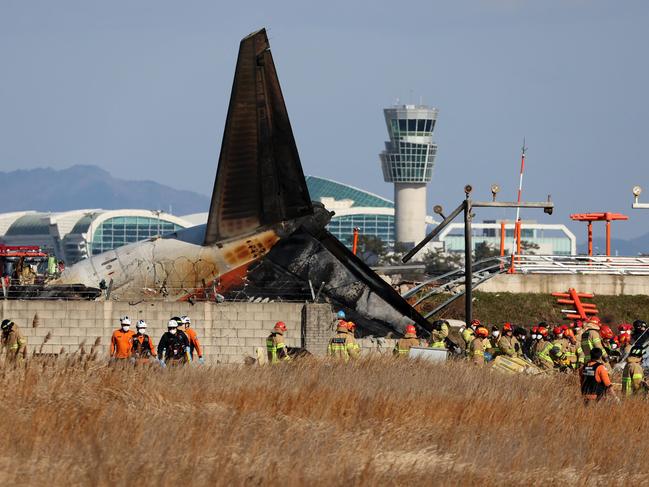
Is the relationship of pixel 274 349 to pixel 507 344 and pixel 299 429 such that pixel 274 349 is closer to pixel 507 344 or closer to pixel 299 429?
pixel 507 344

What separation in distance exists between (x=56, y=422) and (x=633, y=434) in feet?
32.6

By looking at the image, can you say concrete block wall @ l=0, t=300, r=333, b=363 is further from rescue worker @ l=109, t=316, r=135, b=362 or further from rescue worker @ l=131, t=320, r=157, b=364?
rescue worker @ l=109, t=316, r=135, b=362

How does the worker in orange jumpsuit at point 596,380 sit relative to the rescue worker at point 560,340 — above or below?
below

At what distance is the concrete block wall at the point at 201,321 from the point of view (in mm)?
37062

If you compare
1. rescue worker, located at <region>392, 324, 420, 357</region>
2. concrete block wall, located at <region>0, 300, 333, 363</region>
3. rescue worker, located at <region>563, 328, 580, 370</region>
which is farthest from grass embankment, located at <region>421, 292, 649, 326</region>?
rescue worker, located at <region>392, 324, 420, 357</region>

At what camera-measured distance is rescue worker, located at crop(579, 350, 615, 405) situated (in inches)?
957

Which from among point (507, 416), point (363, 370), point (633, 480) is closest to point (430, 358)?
point (363, 370)

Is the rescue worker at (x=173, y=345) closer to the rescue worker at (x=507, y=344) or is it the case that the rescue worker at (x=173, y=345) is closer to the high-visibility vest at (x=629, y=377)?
the rescue worker at (x=507, y=344)

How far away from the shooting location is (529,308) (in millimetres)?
52812

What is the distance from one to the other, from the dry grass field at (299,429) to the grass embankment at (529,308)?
80.5ft

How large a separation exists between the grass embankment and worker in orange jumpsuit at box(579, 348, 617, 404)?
26420 millimetres

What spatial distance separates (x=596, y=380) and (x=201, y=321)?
1517cm

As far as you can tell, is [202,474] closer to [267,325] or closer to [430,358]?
[430,358]

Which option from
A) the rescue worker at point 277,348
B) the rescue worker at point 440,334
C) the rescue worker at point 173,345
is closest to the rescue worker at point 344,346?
the rescue worker at point 277,348
